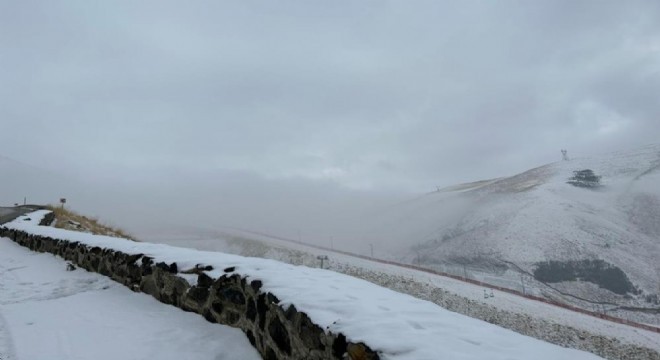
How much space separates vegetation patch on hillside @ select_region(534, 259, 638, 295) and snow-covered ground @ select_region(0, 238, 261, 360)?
4096 centimetres

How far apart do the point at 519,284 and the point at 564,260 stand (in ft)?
28.2

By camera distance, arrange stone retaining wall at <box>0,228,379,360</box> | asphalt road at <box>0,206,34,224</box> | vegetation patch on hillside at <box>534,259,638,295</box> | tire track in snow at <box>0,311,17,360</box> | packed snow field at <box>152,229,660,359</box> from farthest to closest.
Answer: vegetation patch on hillside at <box>534,259,638,295</box> → packed snow field at <box>152,229,660,359</box> → asphalt road at <box>0,206,34,224</box> → tire track in snow at <box>0,311,17,360</box> → stone retaining wall at <box>0,228,379,360</box>

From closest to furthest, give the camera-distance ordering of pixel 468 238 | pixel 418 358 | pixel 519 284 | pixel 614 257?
pixel 418 358, pixel 519 284, pixel 614 257, pixel 468 238

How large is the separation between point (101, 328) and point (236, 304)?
185 centimetres

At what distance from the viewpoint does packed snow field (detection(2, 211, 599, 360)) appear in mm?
2311

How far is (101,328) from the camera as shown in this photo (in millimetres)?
4770

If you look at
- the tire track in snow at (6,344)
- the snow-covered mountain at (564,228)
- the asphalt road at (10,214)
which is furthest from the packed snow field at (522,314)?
the asphalt road at (10,214)

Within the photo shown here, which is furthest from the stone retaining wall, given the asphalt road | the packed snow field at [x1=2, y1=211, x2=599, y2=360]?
the asphalt road

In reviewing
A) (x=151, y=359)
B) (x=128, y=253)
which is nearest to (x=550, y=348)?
(x=151, y=359)

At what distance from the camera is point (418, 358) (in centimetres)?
219

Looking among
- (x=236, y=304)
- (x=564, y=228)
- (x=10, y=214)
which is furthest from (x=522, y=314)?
(x=10, y=214)

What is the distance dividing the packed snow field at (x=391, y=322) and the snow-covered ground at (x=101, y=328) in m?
0.23

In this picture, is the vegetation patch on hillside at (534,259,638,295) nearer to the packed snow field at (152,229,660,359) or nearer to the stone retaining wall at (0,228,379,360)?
the packed snow field at (152,229,660,359)

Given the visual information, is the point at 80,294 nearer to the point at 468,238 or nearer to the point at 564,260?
the point at 564,260
